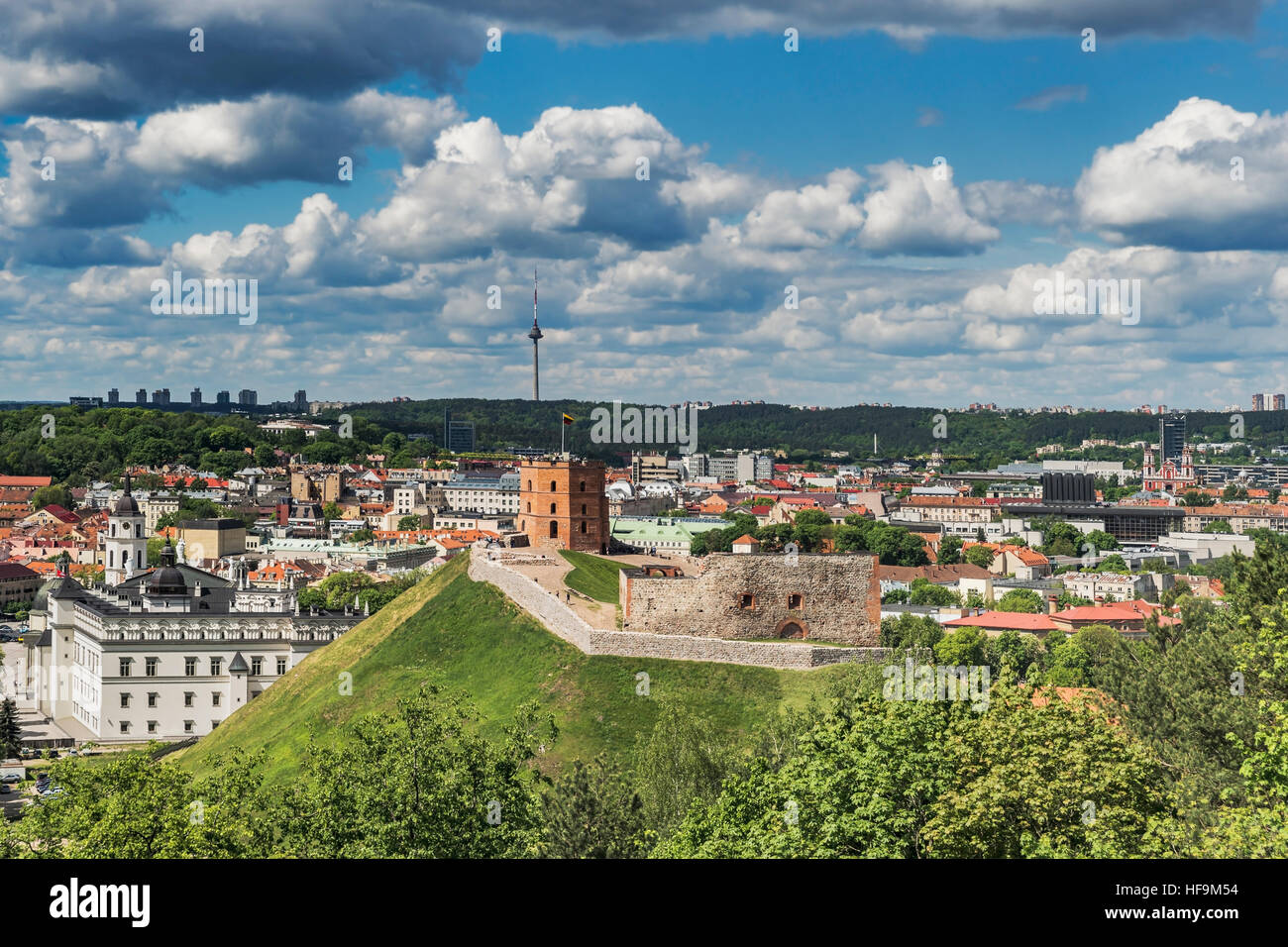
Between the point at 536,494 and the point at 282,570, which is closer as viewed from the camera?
the point at 536,494

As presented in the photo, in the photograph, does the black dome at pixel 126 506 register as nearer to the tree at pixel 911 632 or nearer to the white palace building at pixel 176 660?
the white palace building at pixel 176 660

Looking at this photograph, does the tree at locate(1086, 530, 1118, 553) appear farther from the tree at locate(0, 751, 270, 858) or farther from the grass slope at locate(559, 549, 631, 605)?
the tree at locate(0, 751, 270, 858)

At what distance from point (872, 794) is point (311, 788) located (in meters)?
11.8

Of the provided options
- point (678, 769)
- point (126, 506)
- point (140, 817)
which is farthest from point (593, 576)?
point (126, 506)

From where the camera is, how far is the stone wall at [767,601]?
143 feet

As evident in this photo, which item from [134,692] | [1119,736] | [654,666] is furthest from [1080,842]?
[134,692]

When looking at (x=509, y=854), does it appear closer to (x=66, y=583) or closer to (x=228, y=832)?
(x=228, y=832)

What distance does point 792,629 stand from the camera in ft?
143

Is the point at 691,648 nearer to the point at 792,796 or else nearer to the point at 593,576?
the point at 593,576

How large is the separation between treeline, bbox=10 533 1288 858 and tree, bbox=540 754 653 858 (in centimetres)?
4

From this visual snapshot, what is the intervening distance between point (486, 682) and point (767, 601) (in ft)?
31.9

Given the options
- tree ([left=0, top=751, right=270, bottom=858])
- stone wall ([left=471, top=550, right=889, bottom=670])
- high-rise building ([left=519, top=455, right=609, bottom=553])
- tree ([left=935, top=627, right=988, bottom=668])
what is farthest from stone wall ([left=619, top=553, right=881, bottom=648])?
tree ([left=935, top=627, right=988, bottom=668])

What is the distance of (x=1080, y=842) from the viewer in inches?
799

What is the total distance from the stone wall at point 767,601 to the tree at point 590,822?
14.0 m
